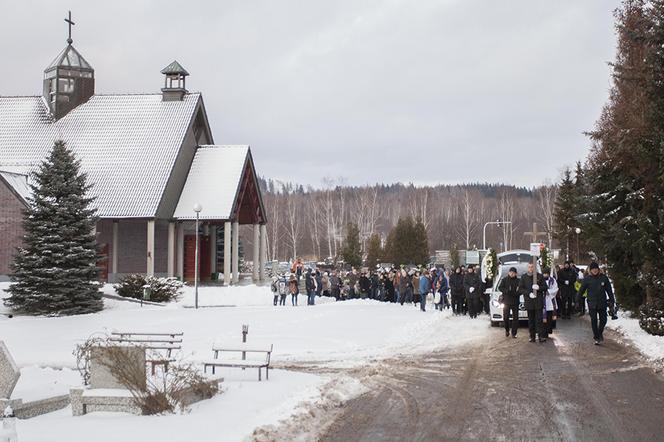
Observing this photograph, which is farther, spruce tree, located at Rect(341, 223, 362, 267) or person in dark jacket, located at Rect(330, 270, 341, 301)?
spruce tree, located at Rect(341, 223, 362, 267)

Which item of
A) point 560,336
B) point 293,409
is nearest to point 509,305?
point 560,336

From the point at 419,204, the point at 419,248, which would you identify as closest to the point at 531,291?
the point at 419,248

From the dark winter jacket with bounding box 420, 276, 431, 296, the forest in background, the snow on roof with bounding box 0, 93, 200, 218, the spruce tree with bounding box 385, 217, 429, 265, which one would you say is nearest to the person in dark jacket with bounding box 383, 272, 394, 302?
the dark winter jacket with bounding box 420, 276, 431, 296

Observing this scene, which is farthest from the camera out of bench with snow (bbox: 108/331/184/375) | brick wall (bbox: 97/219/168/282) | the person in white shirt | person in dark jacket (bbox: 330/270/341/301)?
brick wall (bbox: 97/219/168/282)

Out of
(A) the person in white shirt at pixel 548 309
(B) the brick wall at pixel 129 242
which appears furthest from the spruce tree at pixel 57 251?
(A) the person in white shirt at pixel 548 309

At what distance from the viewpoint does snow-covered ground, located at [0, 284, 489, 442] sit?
845 centimetres

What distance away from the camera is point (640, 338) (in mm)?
16484

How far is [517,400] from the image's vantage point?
33.0ft

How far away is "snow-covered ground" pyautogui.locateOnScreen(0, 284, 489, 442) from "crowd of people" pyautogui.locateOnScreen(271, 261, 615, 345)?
3.32 ft

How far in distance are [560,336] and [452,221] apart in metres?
91.4

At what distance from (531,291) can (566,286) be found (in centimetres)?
726

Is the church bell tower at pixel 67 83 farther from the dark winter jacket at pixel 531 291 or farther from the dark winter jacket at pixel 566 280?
the dark winter jacket at pixel 531 291

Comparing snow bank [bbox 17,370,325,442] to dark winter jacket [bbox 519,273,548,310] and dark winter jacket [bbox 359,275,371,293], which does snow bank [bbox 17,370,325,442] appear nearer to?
dark winter jacket [bbox 519,273,548,310]

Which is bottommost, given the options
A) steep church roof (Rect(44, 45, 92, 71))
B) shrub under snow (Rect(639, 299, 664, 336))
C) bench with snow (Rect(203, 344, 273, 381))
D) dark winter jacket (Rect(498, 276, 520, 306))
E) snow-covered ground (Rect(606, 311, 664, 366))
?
snow-covered ground (Rect(606, 311, 664, 366))
